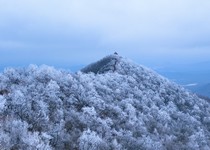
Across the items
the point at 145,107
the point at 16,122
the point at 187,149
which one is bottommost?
the point at 187,149

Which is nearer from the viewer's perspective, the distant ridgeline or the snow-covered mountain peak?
the distant ridgeline

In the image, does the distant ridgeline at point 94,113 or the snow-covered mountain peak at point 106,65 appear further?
the snow-covered mountain peak at point 106,65

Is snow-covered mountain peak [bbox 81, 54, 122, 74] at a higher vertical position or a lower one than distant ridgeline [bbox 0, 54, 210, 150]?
higher

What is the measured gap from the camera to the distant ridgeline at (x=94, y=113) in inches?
970

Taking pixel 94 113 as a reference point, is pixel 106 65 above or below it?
above

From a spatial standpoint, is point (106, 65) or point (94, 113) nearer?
point (94, 113)

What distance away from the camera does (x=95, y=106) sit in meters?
34.6

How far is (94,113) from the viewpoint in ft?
102

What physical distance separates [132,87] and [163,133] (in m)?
12.8

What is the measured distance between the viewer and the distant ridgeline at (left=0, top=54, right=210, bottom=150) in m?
24.6

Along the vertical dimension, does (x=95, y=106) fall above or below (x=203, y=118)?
above

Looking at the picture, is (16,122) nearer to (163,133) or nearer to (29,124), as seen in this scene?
(29,124)

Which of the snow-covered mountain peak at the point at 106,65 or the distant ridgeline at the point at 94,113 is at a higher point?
the snow-covered mountain peak at the point at 106,65

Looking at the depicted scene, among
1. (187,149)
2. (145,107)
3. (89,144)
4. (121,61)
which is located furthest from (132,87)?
(89,144)
